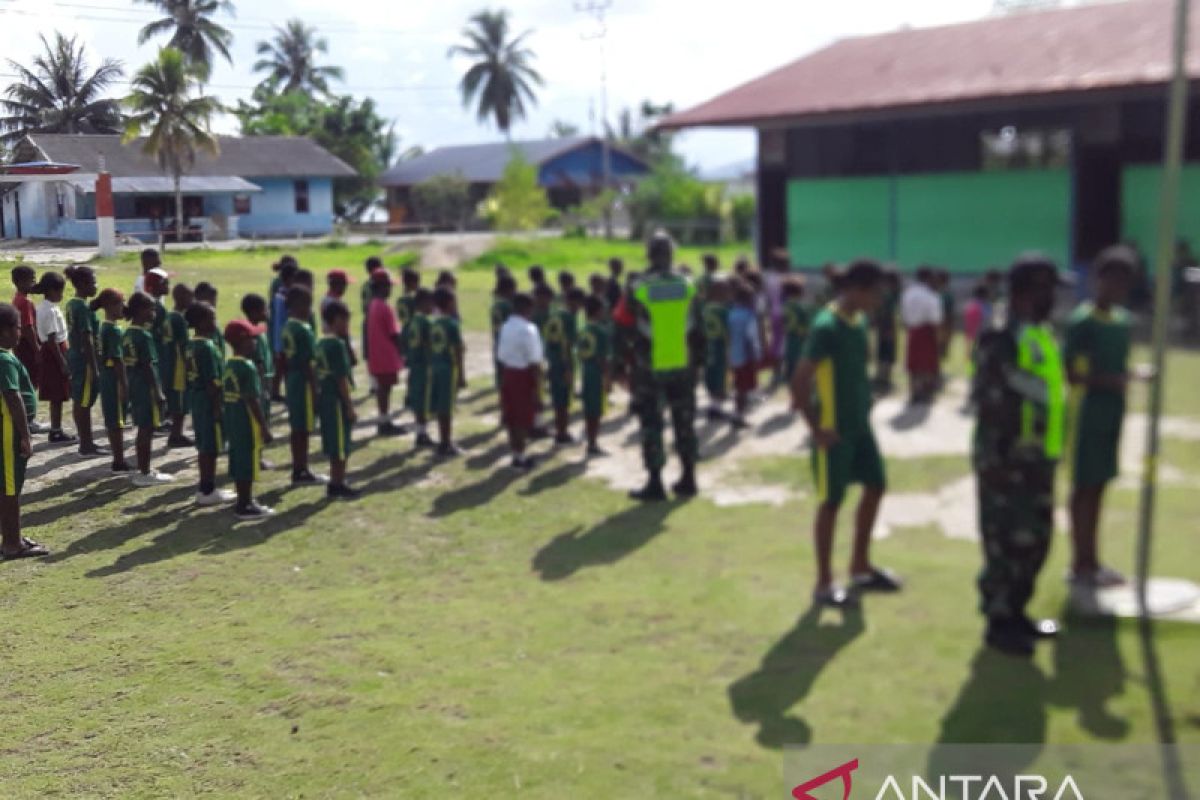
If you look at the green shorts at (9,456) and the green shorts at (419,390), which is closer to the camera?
the green shorts at (9,456)

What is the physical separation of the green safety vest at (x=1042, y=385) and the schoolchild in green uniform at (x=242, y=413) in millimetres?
3271

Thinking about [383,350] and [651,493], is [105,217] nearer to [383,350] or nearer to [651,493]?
[651,493]

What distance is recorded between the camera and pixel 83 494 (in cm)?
367

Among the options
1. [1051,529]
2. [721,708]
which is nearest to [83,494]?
[721,708]

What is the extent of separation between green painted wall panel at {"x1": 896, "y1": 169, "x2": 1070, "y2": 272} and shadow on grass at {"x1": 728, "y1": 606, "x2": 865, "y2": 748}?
456 centimetres

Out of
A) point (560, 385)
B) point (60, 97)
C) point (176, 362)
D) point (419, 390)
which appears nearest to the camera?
point (60, 97)

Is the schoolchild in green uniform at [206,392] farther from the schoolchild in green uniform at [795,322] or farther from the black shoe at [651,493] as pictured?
the schoolchild in green uniform at [795,322]

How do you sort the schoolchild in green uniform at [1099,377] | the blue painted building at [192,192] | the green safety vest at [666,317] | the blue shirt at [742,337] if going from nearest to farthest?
the blue painted building at [192,192] → the schoolchild in green uniform at [1099,377] → the green safety vest at [666,317] → the blue shirt at [742,337]

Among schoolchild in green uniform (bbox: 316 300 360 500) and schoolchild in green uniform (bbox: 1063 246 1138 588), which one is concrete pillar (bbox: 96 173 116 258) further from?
schoolchild in green uniform (bbox: 1063 246 1138 588)

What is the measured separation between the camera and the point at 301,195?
510 centimetres

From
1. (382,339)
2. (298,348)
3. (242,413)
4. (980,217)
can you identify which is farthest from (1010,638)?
(980,217)

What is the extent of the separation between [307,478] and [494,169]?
4.34m

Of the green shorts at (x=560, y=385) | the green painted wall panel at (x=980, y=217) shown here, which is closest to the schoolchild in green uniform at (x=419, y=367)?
the green shorts at (x=560, y=385)

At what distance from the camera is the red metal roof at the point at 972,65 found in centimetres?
676
